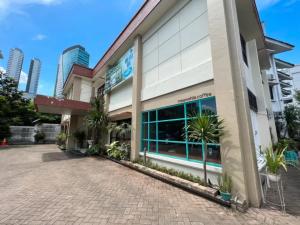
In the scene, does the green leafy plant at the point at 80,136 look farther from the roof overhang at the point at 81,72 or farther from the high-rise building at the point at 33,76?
the high-rise building at the point at 33,76

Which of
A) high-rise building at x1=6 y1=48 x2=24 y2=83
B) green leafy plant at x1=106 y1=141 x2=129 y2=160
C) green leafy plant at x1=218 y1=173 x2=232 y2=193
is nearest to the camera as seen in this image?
green leafy plant at x1=218 y1=173 x2=232 y2=193

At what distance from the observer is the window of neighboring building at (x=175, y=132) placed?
509cm

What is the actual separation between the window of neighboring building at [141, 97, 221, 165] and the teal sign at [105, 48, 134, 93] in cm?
337

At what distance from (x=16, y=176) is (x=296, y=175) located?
12101mm

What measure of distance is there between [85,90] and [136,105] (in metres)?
10.2

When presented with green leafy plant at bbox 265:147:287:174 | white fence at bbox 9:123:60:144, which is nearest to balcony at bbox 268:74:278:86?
green leafy plant at bbox 265:147:287:174

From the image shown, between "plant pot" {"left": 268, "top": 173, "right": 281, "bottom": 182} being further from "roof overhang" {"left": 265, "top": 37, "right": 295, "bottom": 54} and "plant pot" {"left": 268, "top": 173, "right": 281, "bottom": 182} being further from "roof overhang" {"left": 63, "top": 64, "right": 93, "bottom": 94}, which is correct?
"roof overhang" {"left": 265, "top": 37, "right": 295, "bottom": 54}

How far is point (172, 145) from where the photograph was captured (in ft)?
21.5

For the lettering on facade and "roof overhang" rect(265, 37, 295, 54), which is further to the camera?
"roof overhang" rect(265, 37, 295, 54)

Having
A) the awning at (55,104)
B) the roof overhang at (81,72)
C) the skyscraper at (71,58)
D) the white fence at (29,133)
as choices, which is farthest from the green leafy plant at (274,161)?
the skyscraper at (71,58)

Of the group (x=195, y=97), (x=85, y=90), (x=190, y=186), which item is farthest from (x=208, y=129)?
(x=85, y=90)

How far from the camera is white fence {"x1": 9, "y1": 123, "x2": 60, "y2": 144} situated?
802 inches

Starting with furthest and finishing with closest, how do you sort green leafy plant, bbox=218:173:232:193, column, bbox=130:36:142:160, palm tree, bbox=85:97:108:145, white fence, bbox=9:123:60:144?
white fence, bbox=9:123:60:144
palm tree, bbox=85:97:108:145
column, bbox=130:36:142:160
green leafy plant, bbox=218:173:232:193

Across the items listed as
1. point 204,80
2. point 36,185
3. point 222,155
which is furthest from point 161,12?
point 36,185
